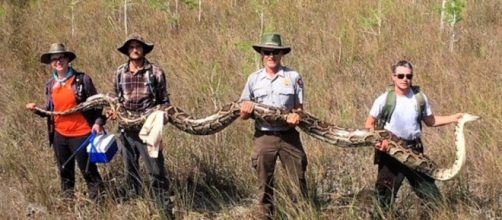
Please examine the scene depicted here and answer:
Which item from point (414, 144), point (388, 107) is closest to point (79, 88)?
point (388, 107)

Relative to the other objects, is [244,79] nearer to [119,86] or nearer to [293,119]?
[119,86]

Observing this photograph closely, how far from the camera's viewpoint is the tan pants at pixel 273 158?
4.64 m

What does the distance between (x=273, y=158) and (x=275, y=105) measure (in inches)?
19.0

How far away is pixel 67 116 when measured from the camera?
5273mm

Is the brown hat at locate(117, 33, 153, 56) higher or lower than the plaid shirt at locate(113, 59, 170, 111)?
higher

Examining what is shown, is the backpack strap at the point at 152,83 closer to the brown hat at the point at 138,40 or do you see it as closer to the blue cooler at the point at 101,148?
the brown hat at the point at 138,40

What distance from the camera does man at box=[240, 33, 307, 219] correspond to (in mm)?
4539

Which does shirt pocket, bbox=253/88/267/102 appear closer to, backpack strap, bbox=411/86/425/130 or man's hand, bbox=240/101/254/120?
man's hand, bbox=240/101/254/120

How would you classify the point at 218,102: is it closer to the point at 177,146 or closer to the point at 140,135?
the point at 177,146

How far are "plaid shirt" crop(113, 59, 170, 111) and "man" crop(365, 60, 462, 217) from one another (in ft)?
6.39

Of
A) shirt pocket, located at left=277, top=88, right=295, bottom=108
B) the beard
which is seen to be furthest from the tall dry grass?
the beard

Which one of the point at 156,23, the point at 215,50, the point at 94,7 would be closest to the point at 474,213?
the point at 215,50

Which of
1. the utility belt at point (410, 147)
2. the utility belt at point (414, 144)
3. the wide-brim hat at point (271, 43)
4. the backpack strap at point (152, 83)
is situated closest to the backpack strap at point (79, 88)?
the backpack strap at point (152, 83)

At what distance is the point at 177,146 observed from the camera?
6.35 m
